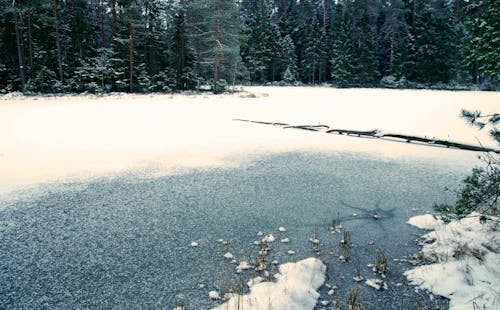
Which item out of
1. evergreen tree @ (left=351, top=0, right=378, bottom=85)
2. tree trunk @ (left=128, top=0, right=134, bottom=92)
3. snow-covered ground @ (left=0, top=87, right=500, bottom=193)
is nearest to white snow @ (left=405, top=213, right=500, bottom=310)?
snow-covered ground @ (left=0, top=87, right=500, bottom=193)

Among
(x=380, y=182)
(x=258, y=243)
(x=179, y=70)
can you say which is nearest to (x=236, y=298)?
(x=258, y=243)

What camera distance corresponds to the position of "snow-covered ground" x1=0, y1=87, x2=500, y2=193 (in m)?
8.40

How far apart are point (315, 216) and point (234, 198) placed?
1.63 metres

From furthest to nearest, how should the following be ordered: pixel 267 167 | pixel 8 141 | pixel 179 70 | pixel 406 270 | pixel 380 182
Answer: pixel 179 70 < pixel 8 141 < pixel 267 167 < pixel 380 182 < pixel 406 270

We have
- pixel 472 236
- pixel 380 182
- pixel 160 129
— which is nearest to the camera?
pixel 472 236

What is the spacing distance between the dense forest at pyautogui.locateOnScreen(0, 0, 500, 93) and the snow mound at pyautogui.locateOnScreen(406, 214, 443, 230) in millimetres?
14702

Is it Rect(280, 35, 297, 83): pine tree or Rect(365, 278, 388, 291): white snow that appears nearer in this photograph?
Rect(365, 278, 388, 291): white snow

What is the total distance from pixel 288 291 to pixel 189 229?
2.02 m

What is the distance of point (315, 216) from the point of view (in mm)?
5348

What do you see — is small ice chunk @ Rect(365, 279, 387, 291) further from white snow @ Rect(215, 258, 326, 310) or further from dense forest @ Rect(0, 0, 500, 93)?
dense forest @ Rect(0, 0, 500, 93)

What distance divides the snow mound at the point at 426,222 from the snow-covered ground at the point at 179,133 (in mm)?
2530

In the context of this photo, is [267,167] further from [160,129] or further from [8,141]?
[8,141]

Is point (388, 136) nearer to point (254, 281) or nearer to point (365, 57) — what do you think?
point (254, 281)

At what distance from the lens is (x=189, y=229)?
4.84m
